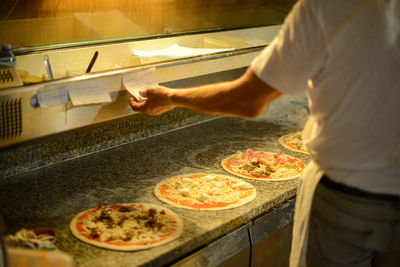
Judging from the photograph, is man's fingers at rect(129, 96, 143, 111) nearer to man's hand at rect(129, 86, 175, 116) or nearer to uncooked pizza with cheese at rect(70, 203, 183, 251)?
man's hand at rect(129, 86, 175, 116)

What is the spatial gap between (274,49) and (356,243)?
27.5 inches

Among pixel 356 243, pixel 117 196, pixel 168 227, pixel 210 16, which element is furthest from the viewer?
pixel 210 16

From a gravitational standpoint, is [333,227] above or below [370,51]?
below

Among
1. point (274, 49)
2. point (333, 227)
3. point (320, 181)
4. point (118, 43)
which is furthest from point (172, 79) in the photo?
point (333, 227)

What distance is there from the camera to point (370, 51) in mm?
1386

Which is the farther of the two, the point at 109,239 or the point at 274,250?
the point at 274,250

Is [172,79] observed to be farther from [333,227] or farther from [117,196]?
[333,227]

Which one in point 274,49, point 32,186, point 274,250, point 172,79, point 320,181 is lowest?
point 274,250

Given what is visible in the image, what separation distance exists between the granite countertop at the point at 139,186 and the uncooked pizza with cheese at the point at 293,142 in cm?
5

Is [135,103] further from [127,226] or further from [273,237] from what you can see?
[273,237]

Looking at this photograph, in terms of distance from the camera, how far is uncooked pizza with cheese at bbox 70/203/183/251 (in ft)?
5.27

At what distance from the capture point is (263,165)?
2.34m

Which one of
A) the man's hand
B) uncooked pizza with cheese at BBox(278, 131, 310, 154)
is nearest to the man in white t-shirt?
the man's hand

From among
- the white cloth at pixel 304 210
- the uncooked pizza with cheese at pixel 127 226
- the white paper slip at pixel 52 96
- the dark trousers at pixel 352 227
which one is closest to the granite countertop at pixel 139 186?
the uncooked pizza with cheese at pixel 127 226
